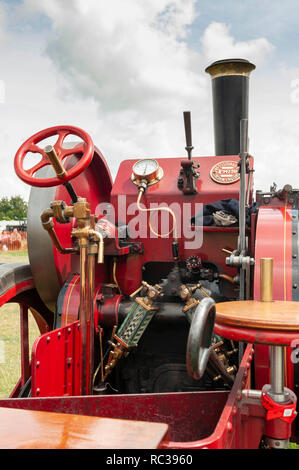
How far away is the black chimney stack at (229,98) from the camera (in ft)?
11.9

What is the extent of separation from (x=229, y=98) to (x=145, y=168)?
1456 millimetres

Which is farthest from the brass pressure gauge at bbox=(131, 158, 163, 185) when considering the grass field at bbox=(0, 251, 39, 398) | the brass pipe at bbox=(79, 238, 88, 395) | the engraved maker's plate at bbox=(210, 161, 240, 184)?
→ the grass field at bbox=(0, 251, 39, 398)

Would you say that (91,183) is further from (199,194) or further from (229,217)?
(229,217)

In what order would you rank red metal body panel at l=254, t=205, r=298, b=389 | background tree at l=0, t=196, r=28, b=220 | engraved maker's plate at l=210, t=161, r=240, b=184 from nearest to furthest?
1. red metal body panel at l=254, t=205, r=298, b=389
2. engraved maker's plate at l=210, t=161, r=240, b=184
3. background tree at l=0, t=196, r=28, b=220

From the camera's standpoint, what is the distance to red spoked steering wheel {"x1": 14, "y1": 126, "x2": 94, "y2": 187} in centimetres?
187

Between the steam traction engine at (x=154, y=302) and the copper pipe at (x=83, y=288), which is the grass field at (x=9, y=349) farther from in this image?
the copper pipe at (x=83, y=288)

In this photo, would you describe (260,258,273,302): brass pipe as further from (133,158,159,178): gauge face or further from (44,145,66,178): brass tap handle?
(133,158,159,178): gauge face

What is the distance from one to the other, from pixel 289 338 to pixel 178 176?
1.75 meters

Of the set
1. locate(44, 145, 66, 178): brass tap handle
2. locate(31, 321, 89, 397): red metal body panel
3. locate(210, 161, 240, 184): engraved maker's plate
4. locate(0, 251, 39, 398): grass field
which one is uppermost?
locate(210, 161, 240, 184): engraved maker's plate

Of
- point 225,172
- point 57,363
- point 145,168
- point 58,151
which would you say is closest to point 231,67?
point 225,172

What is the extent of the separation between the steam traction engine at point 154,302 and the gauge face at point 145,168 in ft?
0.03

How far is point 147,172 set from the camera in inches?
103

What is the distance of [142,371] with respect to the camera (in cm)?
241

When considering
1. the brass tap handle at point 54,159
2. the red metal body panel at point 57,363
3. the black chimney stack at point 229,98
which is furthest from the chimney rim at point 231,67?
the red metal body panel at point 57,363
